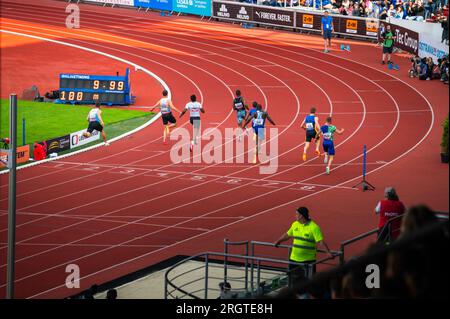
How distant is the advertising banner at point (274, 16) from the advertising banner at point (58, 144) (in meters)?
19.8

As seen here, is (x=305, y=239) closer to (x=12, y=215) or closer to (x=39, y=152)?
(x=12, y=215)

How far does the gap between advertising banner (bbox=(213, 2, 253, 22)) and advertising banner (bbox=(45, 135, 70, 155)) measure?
816 inches

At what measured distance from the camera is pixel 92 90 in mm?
33500

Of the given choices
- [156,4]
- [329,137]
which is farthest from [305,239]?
[156,4]

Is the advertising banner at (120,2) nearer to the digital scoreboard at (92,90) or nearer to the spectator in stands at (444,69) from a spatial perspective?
the digital scoreboard at (92,90)

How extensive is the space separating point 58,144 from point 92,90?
6.55 meters

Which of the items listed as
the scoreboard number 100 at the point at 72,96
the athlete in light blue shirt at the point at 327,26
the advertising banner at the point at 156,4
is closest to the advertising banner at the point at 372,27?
the athlete in light blue shirt at the point at 327,26

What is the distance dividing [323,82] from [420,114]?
5648 mm

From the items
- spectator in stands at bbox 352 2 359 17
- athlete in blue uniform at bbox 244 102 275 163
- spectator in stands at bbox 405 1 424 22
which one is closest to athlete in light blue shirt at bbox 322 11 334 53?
spectator in stands at bbox 352 2 359 17

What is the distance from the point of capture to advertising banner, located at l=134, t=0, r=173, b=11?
50.3 meters

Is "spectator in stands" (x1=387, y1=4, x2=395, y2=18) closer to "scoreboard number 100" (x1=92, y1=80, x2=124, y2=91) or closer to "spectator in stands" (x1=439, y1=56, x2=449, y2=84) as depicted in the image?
"spectator in stands" (x1=439, y1=56, x2=449, y2=84)

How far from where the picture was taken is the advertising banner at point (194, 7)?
48719 mm

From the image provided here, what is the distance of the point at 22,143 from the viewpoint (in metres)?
27.9
